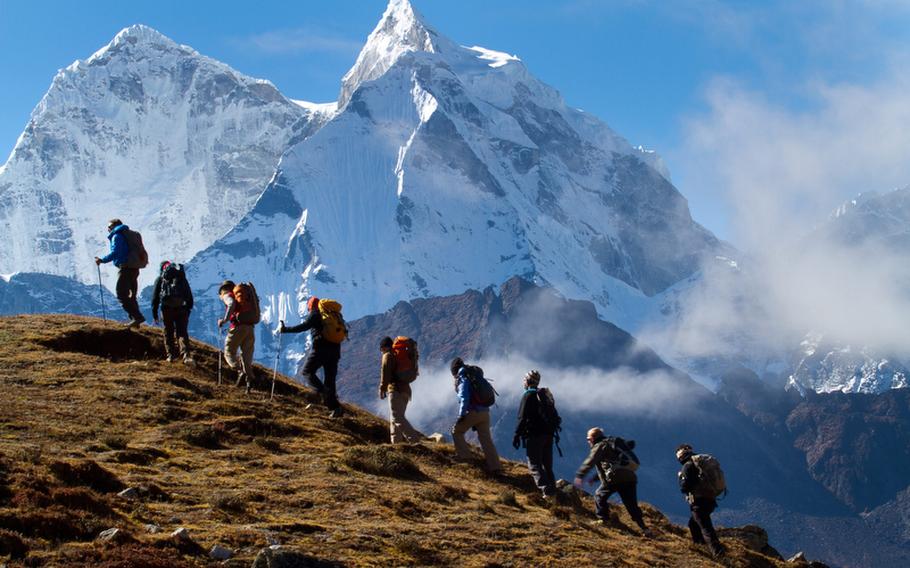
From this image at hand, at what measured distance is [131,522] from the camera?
16.0m

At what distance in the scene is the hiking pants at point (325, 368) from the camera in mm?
26125

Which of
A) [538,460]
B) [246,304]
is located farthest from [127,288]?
[538,460]

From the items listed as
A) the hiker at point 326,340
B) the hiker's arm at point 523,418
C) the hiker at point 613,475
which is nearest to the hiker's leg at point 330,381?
the hiker at point 326,340

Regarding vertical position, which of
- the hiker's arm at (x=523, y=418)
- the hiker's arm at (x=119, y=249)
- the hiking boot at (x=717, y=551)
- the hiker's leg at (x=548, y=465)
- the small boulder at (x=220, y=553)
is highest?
the hiker's arm at (x=119, y=249)

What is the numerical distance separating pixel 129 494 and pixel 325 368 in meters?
9.74

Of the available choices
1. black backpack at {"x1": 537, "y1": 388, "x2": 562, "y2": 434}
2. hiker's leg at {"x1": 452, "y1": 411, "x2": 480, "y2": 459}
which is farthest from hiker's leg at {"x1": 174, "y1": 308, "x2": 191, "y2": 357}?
black backpack at {"x1": 537, "y1": 388, "x2": 562, "y2": 434}

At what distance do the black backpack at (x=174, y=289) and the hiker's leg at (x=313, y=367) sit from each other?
3.52 m

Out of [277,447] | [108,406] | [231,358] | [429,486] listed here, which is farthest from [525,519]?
[231,358]

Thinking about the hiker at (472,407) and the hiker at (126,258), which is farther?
the hiker at (126,258)

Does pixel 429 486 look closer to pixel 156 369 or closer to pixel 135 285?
pixel 156 369

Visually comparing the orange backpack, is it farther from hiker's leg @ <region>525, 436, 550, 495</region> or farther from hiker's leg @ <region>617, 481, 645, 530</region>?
hiker's leg @ <region>617, 481, 645, 530</region>

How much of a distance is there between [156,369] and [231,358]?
195 cm

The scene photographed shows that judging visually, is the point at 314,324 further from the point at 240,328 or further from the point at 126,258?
the point at 126,258

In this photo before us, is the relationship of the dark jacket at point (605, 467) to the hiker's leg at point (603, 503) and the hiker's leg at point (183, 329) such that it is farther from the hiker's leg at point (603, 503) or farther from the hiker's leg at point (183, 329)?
the hiker's leg at point (183, 329)
